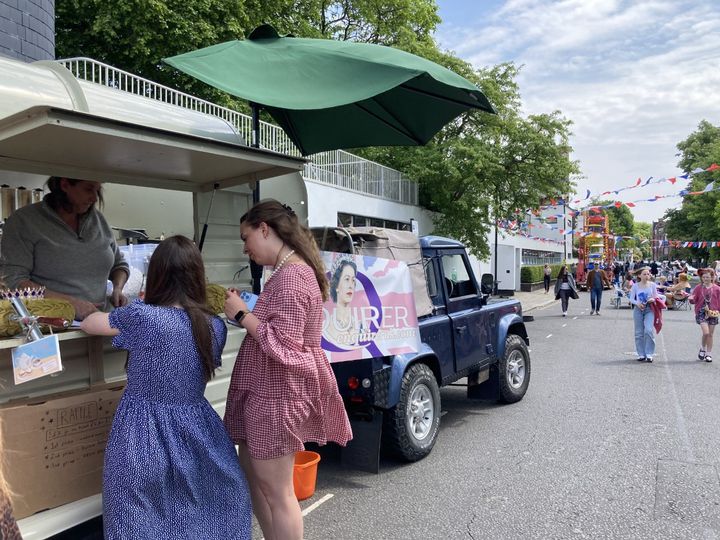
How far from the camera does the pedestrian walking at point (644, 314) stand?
398 inches

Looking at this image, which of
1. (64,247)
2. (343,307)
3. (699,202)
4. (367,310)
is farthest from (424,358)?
(699,202)

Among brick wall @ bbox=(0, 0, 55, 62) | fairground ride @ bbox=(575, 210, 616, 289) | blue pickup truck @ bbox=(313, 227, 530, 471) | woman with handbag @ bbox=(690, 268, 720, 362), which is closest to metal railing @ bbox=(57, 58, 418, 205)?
brick wall @ bbox=(0, 0, 55, 62)

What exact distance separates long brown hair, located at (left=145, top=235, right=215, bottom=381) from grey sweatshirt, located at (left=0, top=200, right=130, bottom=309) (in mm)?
1032

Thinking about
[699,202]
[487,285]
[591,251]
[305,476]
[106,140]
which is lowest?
[305,476]

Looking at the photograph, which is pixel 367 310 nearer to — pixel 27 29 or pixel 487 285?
pixel 487 285

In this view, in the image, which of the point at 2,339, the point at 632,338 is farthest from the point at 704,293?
the point at 2,339

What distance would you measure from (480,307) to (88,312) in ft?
14.4

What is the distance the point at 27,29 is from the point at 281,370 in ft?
23.8

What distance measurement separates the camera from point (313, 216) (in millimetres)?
15406

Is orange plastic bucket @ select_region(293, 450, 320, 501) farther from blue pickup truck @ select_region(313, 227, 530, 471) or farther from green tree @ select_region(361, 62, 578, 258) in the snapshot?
green tree @ select_region(361, 62, 578, 258)

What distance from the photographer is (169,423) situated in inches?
95.7

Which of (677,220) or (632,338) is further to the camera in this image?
(677,220)

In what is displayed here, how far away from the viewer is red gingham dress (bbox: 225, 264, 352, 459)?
2.64 meters

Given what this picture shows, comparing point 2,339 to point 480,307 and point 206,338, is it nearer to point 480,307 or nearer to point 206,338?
point 206,338
